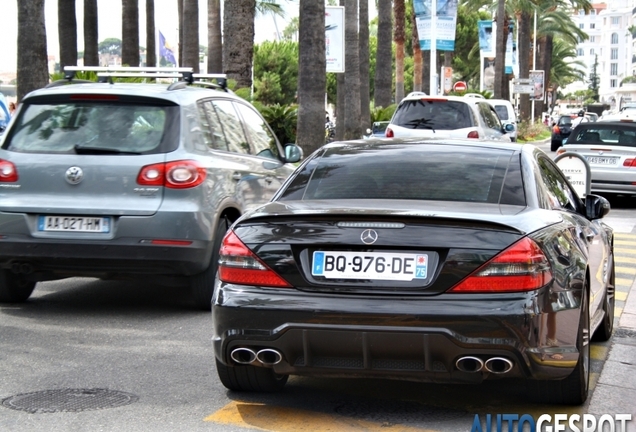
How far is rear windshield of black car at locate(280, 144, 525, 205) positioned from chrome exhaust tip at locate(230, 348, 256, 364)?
1.01 meters

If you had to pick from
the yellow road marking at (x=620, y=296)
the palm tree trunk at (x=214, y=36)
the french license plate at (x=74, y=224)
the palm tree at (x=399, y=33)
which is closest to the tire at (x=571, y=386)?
the french license plate at (x=74, y=224)

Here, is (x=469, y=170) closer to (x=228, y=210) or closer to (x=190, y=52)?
(x=228, y=210)

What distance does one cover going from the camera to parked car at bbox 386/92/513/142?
816 inches

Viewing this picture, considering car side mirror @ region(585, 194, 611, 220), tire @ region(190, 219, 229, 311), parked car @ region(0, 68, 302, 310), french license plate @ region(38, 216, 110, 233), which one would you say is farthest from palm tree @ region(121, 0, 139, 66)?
car side mirror @ region(585, 194, 611, 220)

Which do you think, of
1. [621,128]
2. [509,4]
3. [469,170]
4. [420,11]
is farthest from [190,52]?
[509,4]

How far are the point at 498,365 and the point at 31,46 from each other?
15609 millimetres

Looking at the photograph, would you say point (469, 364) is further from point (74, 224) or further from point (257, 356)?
point (74, 224)

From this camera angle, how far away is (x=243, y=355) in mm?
5672

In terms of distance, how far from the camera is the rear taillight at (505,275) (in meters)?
5.32

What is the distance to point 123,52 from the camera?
33.8 m

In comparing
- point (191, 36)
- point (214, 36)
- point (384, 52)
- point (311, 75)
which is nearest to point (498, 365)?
point (311, 75)

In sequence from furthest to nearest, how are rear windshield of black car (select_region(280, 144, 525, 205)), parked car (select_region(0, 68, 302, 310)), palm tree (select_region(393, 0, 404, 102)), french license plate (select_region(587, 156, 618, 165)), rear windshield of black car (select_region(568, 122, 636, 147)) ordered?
palm tree (select_region(393, 0, 404, 102)), rear windshield of black car (select_region(568, 122, 636, 147)), french license plate (select_region(587, 156, 618, 165)), parked car (select_region(0, 68, 302, 310)), rear windshield of black car (select_region(280, 144, 525, 205))

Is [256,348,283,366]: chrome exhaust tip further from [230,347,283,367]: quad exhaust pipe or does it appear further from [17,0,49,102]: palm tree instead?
[17,0,49,102]: palm tree

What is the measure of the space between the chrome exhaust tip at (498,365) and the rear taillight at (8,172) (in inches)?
183
